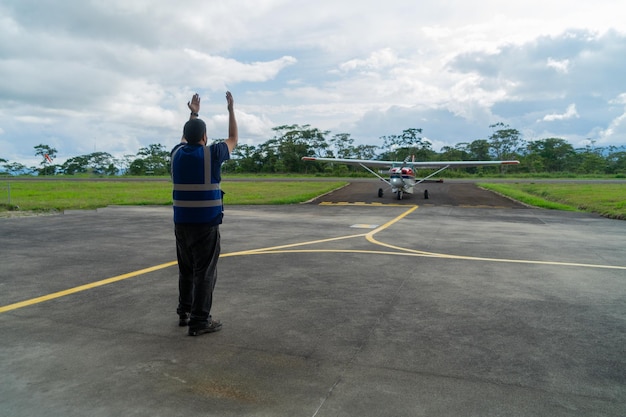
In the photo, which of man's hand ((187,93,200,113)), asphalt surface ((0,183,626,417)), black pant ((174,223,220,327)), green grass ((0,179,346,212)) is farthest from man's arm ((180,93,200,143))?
green grass ((0,179,346,212))

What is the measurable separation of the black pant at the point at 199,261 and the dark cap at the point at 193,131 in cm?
81

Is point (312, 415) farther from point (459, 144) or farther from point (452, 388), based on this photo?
point (459, 144)

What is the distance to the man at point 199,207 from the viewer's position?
4156mm

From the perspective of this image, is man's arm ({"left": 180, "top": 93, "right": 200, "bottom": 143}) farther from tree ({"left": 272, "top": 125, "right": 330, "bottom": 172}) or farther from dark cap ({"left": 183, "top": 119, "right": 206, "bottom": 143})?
tree ({"left": 272, "top": 125, "right": 330, "bottom": 172})

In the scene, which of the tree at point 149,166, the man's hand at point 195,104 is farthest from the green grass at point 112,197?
the tree at point 149,166

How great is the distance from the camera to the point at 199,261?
431 centimetres

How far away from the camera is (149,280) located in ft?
20.2

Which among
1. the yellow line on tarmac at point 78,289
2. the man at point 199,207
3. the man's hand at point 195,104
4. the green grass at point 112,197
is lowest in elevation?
the yellow line on tarmac at point 78,289

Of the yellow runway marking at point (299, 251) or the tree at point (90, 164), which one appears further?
the tree at point (90, 164)

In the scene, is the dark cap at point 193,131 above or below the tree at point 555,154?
below

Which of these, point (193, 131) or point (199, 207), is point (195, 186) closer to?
point (199, 207)

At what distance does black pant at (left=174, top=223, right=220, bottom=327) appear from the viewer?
4191 mm

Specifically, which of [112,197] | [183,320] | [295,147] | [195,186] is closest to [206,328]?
[183,320]

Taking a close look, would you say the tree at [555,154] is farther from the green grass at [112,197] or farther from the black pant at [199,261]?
the black pant at [199,261]
